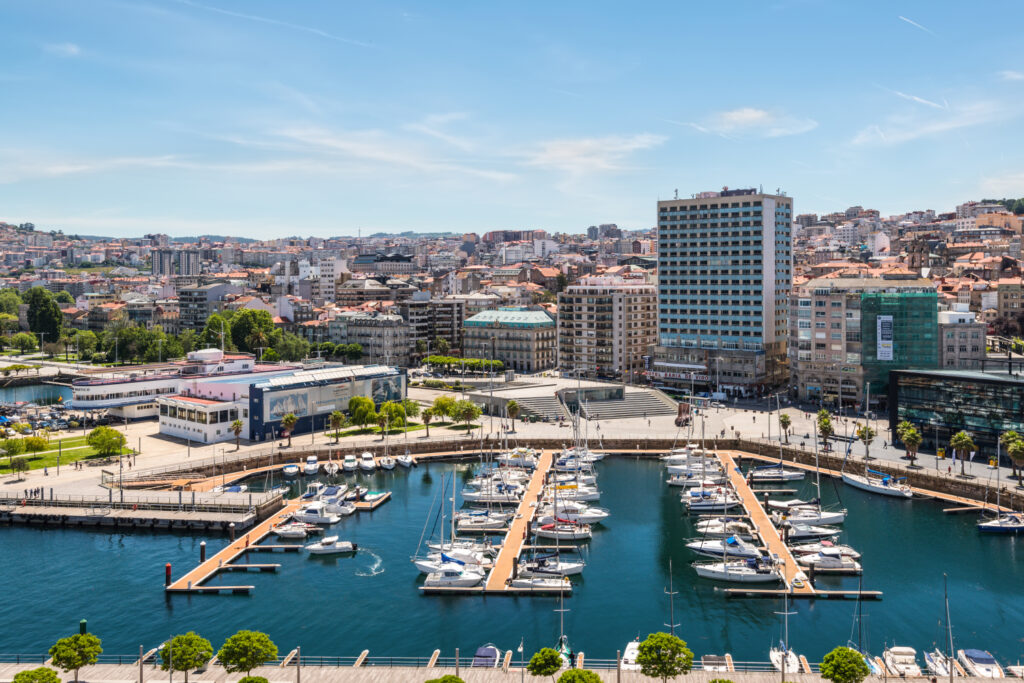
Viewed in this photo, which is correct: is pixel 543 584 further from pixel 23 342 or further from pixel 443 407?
pixel 23 342

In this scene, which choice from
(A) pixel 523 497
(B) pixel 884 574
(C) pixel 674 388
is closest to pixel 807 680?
(B) pixel 884 574

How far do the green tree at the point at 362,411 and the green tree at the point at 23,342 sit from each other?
88.8m

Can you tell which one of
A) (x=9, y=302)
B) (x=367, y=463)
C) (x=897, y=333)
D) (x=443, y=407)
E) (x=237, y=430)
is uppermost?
(x=9, y=302)

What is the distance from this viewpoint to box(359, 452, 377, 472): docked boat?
211 ft

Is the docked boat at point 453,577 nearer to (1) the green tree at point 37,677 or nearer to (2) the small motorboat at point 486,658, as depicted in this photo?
(2) the small motorboat at point 486,658

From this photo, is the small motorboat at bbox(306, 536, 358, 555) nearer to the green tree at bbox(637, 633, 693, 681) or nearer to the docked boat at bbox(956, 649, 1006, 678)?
the green tree at bbox(637, 633, 693, 681)

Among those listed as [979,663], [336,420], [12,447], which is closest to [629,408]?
[336,420]

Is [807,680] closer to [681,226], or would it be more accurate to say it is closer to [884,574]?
[884,574]

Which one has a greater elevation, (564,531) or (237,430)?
(237,430)

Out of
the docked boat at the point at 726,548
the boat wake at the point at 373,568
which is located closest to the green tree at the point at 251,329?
the boat wake at the point at 373,568

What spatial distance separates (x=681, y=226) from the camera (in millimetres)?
98938

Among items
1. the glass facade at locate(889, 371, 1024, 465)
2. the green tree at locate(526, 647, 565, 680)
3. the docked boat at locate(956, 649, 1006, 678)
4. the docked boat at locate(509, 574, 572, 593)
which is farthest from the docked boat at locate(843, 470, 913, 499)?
the green tree at locate(526, 647, 565, 680)

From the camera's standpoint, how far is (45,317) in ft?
470

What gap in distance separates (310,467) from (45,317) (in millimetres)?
101705
